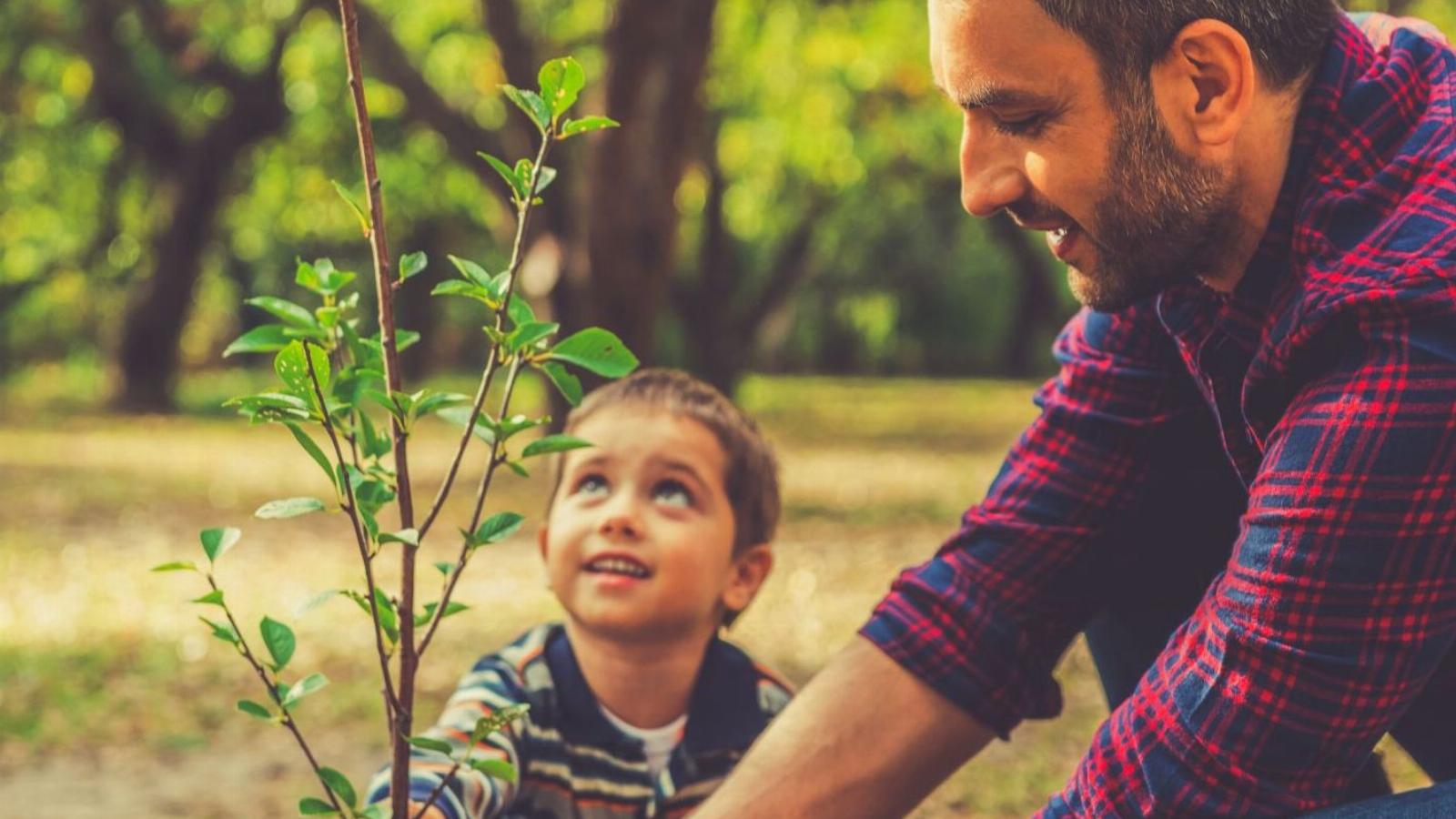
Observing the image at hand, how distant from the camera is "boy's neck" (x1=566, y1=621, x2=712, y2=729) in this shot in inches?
111

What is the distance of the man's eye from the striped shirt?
1187 mm

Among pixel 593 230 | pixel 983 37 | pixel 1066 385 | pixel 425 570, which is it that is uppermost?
pixel 983 37

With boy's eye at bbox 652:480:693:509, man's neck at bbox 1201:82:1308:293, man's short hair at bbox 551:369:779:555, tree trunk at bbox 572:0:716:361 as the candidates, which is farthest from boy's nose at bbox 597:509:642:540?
tree trunk at bbox 572:0:716:361

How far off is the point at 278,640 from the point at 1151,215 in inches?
39.7

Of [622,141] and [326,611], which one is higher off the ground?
[622,141]

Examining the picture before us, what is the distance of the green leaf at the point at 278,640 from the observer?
1747mm

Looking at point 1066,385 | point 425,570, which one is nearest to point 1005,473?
point 1066,385

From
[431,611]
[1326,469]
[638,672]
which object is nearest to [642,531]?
[638,672]

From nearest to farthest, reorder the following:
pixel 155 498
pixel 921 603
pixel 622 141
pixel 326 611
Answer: pixel 921 603, pixel 326 611, pixel 622 141, pixel 155 498

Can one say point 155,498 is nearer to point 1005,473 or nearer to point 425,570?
point 425,570

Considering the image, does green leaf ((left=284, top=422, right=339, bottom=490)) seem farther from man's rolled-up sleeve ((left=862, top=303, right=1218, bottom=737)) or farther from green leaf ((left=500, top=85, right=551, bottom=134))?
man's rolled-up sleeve ((left=862, top=303, right=1218, bottom=737))

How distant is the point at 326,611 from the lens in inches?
264

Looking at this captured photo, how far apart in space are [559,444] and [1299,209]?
0.85 m

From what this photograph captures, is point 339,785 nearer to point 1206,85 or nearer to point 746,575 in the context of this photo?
point 1206,85
